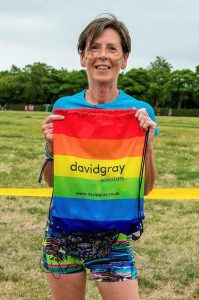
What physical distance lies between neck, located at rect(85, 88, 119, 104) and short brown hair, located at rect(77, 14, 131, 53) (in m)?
0.22

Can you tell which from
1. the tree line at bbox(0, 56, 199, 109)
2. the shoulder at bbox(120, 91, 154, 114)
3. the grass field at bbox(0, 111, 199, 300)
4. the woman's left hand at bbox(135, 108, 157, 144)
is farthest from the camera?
the tree line at bbox(0, 56, 199, 109)

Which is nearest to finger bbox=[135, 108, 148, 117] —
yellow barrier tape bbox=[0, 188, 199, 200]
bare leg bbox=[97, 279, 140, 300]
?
bare leg bbox=[97, 279, 140, 300]

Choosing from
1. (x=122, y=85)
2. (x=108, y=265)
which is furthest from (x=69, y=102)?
(x=122, y=85)

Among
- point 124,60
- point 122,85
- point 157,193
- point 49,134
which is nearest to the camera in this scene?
point 49,134

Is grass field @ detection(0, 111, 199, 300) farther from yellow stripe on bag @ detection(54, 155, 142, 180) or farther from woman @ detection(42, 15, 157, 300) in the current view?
yellow stripe on bag @ detection(54, 155, 142, 180)

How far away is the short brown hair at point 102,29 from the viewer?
96.5 inches

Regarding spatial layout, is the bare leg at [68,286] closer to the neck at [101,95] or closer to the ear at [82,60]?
the neck at [101,95]

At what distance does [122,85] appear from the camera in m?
88.1

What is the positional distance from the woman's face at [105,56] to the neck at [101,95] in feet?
0.16

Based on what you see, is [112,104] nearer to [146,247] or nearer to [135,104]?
[135,104]

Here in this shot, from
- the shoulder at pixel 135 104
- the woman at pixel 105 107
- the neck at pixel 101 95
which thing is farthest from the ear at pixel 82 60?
the shoulder at pixel 135 104

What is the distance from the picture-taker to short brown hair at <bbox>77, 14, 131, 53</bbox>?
2.45 meters

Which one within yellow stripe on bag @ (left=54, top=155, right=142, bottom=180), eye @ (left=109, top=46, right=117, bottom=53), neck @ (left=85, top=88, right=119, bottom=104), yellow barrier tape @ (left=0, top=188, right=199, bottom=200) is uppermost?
eye @ (left=109, top=46, right=117, bottom=53)

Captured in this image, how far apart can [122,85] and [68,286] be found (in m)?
86.5
